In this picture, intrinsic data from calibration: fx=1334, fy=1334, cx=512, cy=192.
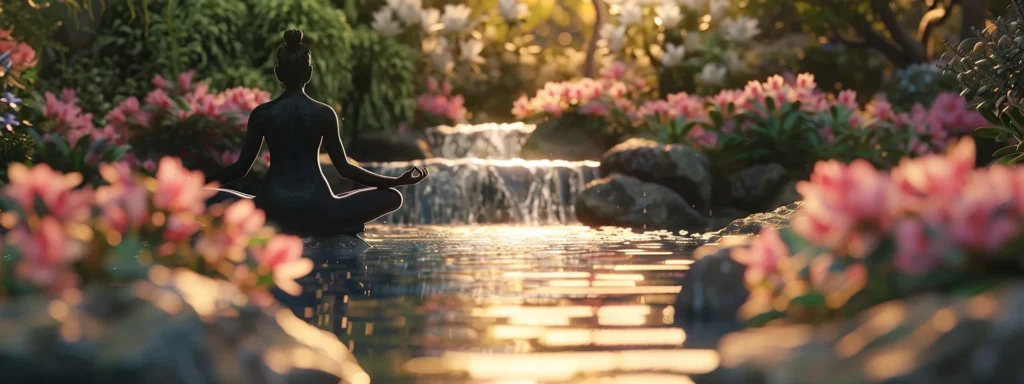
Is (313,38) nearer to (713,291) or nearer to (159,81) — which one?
(159,81)

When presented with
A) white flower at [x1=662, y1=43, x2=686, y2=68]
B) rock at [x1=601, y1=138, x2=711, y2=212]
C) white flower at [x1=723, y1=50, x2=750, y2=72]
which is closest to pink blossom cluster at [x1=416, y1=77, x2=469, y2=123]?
white flower at [x1=662, y1=43, x2=686, y2=68]

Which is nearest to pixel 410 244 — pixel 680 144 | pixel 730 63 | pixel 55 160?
pixel 55 160

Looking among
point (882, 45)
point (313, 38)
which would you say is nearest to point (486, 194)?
point (313, 38)

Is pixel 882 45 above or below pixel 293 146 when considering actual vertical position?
above

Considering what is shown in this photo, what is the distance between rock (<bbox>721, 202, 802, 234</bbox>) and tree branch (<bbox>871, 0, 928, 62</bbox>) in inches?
593

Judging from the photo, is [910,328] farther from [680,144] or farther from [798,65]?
[798,65]

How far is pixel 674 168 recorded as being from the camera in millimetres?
16266

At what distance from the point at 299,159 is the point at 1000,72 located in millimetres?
5300

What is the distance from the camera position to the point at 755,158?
17.0m

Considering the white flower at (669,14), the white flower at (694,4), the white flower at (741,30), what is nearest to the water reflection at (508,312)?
the white flower at (741,30)

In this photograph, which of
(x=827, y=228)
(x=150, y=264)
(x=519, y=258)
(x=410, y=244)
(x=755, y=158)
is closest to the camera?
→ (x=827, y=228)

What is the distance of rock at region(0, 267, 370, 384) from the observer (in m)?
3.58

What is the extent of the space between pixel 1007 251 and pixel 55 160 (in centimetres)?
1152

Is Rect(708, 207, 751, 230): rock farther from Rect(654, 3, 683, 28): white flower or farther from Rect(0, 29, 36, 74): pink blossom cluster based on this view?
Rect(654, 3, 683, 28): white flower
